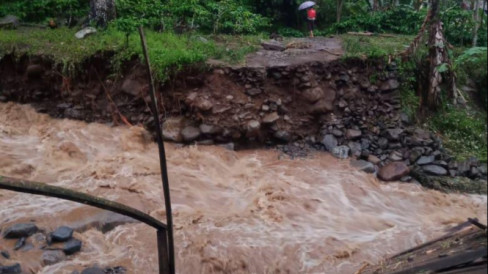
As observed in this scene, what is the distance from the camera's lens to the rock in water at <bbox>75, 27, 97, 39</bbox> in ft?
27.0

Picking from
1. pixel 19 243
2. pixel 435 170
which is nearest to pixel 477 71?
pixel 435 170

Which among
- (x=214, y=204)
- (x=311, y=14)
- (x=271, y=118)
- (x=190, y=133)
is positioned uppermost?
(x=311, y=14)

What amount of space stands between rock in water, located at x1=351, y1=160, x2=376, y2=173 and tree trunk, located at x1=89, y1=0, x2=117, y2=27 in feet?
16.2

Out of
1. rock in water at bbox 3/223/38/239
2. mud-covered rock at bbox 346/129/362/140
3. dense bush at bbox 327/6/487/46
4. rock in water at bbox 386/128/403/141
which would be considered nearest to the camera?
dense bush at bbox 327/6/487/46

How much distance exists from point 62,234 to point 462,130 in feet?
12.3

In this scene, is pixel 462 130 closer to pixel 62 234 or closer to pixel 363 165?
pixel 62 234

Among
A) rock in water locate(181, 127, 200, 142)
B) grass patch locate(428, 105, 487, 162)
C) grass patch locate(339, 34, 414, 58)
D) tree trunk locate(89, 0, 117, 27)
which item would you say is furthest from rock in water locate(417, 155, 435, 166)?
tree trunk locate(89, 0, 117, 27)

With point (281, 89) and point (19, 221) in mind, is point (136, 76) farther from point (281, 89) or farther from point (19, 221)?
point (19, 221)

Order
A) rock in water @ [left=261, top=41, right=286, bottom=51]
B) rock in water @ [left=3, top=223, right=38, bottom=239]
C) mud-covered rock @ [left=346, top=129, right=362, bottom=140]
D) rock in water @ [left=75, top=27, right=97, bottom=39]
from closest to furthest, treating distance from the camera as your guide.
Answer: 1. rock in water @ [left=3, top=223, right=38, bottom=239]
2. mud-covered rock @ [left=346, top=129, right=362, bottom=140]
3. rock in water @ [left=261, top=41, right=286, bottom=51]
4. rock in water @ [left=75, top=27, right=97, bottom=39]

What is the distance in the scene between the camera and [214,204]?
5543 millimetres

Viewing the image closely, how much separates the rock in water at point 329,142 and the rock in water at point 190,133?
1889 millimetres

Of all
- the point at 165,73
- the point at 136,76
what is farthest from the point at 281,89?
the point at 136,76

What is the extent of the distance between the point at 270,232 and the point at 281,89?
300 centimetres

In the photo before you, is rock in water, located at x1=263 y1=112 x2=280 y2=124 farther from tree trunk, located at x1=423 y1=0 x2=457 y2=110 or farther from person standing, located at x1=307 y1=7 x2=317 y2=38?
tree trunk, located at x1=423 y1=0 x2=457 y2=110
